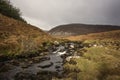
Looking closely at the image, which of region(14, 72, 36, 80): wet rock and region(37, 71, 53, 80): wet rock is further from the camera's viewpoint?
region(37, 71, 53, 80): wet rock

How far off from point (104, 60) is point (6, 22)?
A: 3498 centimetres

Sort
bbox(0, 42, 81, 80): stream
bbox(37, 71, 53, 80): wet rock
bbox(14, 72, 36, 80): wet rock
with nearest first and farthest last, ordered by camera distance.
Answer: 1. bbox(14, 72, 36, 80): wet rock
2. bbox(37, 71, 53, 80): wet rock
3. bbox(0, 42, 81, 80): stream

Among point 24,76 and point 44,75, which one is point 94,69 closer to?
point 44,75

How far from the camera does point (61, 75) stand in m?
22.9

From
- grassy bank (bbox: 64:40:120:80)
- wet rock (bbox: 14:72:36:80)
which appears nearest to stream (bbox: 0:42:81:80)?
wet rock (bbox: 14:72:36:80)

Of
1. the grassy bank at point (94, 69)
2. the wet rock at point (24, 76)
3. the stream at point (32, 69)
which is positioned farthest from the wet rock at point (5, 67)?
the grassy bank at point (94, 69)

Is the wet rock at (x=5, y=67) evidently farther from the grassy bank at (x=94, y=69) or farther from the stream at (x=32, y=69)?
the grassy bank at (x=94, y=69)

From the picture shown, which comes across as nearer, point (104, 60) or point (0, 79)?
point (0, 79)

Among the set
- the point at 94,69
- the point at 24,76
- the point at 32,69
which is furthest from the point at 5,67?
the point at 94,69

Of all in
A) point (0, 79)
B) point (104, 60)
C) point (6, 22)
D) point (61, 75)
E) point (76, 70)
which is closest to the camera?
point (0, 79)

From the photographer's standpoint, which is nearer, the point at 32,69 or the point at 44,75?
the point at 44,75

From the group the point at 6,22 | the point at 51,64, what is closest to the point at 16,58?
the point at 51,64

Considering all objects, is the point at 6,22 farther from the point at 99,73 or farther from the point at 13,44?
the point at 99,73

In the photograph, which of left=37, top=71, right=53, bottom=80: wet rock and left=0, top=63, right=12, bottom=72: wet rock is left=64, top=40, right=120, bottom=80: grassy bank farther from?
left=0, top=63, right=12, bottom=72: wet rock
